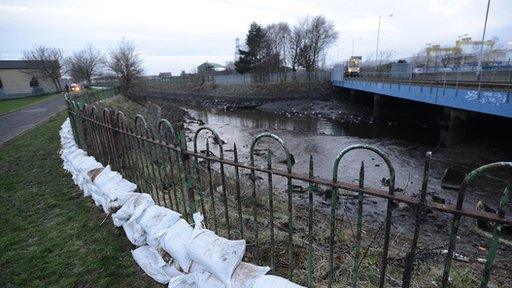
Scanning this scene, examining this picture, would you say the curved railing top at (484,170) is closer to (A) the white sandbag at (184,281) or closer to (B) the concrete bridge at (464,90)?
(A) the white sandbag at (184,281)

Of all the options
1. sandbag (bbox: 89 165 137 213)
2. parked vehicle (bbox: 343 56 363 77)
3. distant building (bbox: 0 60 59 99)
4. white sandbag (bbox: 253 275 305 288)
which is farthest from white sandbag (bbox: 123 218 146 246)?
distant building (bbox: 0 60 59 99)

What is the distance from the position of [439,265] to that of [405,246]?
3.99 feet

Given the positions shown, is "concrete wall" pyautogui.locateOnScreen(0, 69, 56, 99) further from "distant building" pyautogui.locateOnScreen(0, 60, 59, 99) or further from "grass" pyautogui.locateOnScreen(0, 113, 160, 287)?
"grass" pyautogui.locateOnScreen(0, 113, 160, 287)

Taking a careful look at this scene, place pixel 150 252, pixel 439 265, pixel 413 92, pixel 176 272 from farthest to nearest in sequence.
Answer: pixel 413 92, pixel 439 265, pixel 150 252, pixel 176 272

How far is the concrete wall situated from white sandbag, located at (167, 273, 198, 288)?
58099 mm

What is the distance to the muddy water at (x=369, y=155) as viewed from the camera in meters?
8.87

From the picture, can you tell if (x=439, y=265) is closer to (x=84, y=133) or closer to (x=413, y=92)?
(x=84, y=133)

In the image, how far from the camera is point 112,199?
185 inches

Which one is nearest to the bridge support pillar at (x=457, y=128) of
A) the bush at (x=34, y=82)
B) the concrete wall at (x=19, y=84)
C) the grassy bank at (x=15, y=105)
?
the grassy bank at (x=15, y=105)

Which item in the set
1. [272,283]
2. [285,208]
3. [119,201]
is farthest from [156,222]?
[285,208]

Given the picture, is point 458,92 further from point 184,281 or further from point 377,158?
point 184,281

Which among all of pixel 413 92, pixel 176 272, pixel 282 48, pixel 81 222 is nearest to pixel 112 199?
pixel 81 222

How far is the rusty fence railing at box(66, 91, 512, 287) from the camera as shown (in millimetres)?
2047

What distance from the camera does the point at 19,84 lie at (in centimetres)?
5219
